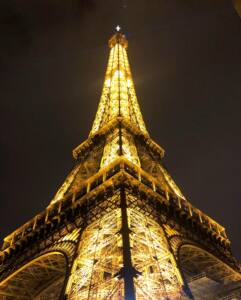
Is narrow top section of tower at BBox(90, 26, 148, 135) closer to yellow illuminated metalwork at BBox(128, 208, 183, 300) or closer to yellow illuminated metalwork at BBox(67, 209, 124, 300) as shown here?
yellow illuminated metalwork at BBox(128, 208, 183, 300)

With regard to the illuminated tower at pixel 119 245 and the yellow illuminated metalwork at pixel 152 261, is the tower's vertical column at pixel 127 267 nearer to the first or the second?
the illuminated tower at pixel 119 245

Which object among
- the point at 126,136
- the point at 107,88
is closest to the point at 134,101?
the point at 107,88

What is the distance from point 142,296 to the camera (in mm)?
12289

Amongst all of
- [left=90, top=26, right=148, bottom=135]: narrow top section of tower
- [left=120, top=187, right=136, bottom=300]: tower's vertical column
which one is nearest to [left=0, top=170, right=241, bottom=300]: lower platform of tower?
[left=120, top=187, right=136, bottom=300]: tower's vertical column

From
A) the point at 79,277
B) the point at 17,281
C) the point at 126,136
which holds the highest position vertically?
the point at 126,136

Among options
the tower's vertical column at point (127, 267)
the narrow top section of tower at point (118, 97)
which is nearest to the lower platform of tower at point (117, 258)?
the tower's vertical column at point (127, 267)

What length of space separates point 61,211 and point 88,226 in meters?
4.58

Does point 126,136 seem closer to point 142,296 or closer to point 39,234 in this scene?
point 39,234

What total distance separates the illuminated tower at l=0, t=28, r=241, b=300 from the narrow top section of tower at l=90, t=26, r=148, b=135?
659 cm

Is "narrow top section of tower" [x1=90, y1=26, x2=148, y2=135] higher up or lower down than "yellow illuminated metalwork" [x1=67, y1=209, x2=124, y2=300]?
higher up

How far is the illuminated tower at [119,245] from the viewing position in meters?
13.7

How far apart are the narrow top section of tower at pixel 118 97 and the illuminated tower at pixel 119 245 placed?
6.59 m

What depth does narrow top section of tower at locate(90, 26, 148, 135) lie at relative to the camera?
128 ft

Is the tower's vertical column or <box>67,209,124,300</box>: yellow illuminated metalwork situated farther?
<box>67,209,124,300</box>: yellow illuminated metalwork
